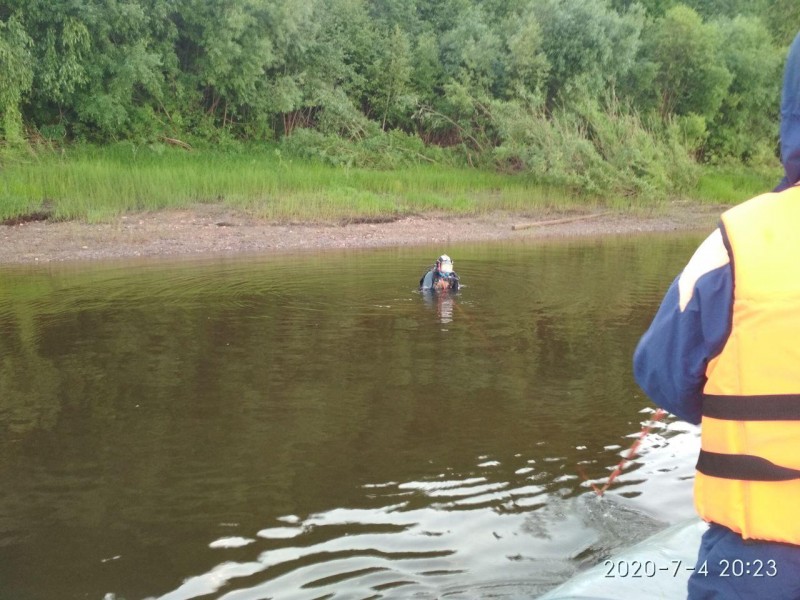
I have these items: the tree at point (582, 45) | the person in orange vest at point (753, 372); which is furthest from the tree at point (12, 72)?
the person in orange vest at point (753, 372)

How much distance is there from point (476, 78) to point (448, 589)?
29285 mm

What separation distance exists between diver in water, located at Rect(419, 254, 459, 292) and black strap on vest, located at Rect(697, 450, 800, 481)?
390 inches

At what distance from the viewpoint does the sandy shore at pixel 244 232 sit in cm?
1814

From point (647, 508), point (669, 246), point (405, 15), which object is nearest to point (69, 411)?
point (647, 508)

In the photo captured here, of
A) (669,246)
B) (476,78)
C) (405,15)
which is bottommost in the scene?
(669,246)

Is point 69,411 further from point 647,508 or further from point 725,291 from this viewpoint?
point 725,291

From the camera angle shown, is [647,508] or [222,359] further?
[222,359]

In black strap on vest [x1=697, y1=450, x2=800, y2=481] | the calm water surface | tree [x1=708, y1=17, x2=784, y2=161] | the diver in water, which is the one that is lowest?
the calm water surface

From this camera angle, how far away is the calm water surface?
15.0 ft

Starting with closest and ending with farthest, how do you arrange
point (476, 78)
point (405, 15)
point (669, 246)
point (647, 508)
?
point (647, 508), point (669, 246), point (476, 78), point (405, 15)

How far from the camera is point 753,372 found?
1946 mm

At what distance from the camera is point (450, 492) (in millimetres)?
5391

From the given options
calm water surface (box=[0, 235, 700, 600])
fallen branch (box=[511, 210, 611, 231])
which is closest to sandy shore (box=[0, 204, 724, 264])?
fallen branch (box=[511, 210, 611, 231])

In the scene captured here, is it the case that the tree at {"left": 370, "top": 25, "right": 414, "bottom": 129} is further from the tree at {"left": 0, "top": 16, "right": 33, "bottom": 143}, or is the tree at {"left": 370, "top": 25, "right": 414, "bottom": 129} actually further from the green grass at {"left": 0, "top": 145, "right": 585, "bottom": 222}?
the tree at {"left": 0, "top": 16, "right": 33, "bottom": 143}
